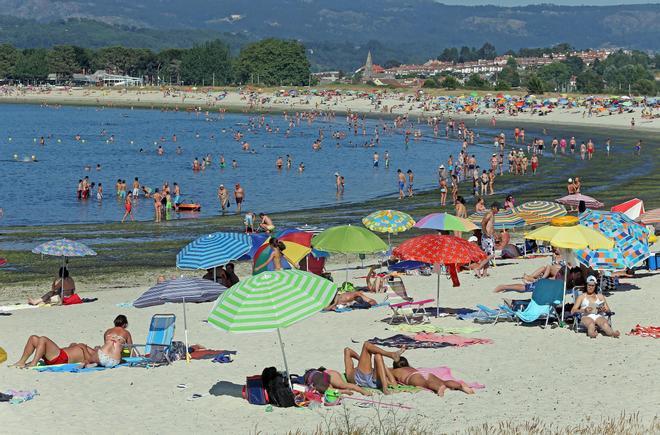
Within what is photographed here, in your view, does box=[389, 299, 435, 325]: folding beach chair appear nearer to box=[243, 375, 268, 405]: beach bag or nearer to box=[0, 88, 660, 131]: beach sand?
box=[243, 375, 268, 405]: beach bag

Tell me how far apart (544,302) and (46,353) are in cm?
766

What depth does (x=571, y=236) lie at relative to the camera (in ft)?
57.6

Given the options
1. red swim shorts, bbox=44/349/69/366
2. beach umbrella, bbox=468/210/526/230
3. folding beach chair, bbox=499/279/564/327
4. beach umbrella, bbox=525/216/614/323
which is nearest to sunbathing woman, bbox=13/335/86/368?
red swim shorts, bbox=44/349/69/366

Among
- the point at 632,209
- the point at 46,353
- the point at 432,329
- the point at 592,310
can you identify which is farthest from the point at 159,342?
the point at 632,209

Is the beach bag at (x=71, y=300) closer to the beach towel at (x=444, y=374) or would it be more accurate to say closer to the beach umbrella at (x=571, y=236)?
the beach umbrella at (x=571, y=236)

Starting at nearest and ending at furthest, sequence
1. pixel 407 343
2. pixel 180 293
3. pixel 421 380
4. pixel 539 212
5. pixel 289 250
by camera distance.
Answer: pixel 421 380 < pixel 180 293 < pixel 407 343 < pixel 289 250 < pixel 539 212

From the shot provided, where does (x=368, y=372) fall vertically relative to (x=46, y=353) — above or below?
above

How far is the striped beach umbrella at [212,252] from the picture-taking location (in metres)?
18.2

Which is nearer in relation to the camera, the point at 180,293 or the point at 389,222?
the point at 180,293

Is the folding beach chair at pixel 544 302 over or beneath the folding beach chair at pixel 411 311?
over

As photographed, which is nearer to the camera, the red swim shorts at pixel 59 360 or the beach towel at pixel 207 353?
the red swim shorts at pixel 59 360

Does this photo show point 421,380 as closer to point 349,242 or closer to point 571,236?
point 571,236

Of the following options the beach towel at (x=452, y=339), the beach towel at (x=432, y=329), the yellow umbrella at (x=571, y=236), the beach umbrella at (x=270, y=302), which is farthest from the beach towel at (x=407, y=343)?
the beach umbrella at (x=270, y=302)

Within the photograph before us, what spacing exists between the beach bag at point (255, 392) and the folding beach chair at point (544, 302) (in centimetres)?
542
